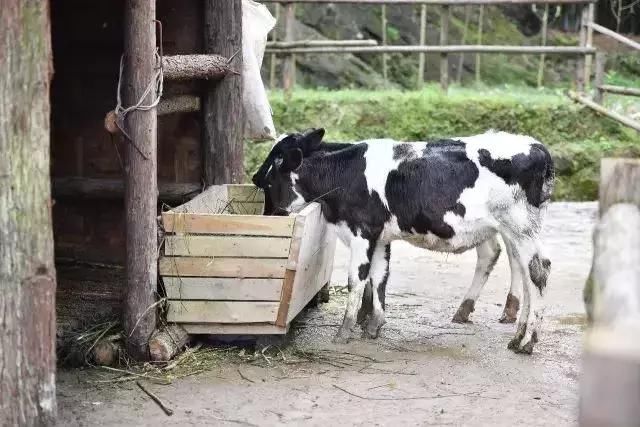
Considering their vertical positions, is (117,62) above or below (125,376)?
above

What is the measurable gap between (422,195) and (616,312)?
4041mm

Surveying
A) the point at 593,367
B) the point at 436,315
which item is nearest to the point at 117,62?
the point at 436,315

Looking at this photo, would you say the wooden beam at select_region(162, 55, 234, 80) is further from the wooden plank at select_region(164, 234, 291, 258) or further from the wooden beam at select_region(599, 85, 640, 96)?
the wooden beam at select_region(599, 85, 640, 96)

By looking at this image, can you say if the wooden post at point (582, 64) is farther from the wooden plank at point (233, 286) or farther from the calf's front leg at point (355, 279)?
the wooden plank at point (233, 286)

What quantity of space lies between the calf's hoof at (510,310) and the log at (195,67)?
2.60 m

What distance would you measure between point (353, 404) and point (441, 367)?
0.94 meters

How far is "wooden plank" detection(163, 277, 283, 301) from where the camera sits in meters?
5.85

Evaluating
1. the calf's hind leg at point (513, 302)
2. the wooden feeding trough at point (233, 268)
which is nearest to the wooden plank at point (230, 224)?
the wooden feeding trough at point (233, 268)

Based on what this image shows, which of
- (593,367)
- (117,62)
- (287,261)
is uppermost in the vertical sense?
(117,62)

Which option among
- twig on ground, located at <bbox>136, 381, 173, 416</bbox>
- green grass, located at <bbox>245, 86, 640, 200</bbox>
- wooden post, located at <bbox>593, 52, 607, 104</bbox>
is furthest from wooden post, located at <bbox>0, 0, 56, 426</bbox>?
wooden post, located at <bbox>593, 52, 607, 104</bbox>

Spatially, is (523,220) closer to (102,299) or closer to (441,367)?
(441,367)

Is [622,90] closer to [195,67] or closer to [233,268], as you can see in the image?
[195,67]

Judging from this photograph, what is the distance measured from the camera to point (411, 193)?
21.1 ft

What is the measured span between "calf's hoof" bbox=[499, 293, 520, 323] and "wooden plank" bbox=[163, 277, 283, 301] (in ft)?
6.77
